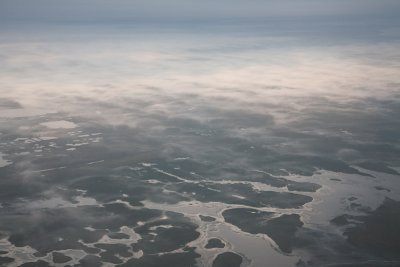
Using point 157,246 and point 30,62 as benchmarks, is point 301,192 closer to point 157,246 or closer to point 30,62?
point 157,246

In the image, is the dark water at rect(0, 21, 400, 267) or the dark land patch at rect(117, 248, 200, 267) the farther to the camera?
the dark water at rect(0, 21, 400, 267)

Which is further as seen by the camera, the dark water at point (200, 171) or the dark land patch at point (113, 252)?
the dark water at point (200, 171)

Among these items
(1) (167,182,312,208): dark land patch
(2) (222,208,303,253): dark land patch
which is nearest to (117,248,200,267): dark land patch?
(2) (222,208,303,253): dark land patch

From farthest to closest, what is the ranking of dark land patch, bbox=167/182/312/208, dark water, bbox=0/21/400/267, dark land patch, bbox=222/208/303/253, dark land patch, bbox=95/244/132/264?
dark land patch, bbox=167/182/312/208, dark land patch, bbox=222/208/303/253, dark water, bbox=0/21/400/267, dark land patch, bbox=95/244/132/264

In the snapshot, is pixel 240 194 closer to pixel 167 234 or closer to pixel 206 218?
pixel 206 218

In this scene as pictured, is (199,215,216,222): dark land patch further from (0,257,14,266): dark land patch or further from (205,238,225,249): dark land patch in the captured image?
(0,257,14,266): dark land patch

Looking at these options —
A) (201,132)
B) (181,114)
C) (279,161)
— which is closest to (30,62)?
(181,114)

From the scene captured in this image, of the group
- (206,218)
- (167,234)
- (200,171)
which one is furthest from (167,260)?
(200,171)

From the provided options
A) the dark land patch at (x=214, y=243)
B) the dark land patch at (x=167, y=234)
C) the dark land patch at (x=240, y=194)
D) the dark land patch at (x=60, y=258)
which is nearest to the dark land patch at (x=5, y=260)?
the dark land patch at (x=60, y=258)

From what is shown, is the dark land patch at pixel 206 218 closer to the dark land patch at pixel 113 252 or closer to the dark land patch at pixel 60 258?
the dark land patch at pixel 113 252
